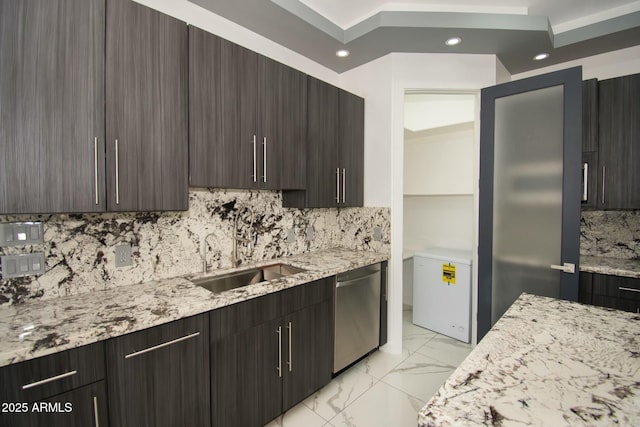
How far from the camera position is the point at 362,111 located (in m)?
2.83

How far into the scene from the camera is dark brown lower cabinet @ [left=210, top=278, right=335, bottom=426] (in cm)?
149

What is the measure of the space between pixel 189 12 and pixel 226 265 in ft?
5.94

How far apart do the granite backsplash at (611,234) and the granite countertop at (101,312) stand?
A: 112 inches

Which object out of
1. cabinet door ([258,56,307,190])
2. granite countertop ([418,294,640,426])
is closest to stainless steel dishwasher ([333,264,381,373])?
cabinet door ([258,56,307,190])

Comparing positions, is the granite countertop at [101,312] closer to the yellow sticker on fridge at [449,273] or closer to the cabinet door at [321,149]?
the cabinet door at [321,149]

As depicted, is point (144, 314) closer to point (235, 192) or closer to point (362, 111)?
point (235, 192)

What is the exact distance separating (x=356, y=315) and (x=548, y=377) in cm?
164

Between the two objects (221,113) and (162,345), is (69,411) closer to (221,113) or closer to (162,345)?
(162,345)

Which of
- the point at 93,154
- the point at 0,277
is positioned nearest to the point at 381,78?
the point at 93,154

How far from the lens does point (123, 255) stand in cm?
165

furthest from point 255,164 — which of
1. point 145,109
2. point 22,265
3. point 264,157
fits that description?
point 22,265

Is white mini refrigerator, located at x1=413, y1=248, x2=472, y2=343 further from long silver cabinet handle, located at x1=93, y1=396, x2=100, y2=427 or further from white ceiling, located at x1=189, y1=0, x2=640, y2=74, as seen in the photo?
long silver cabinet handle, located at x1=93, y1=396, x2=100, y2=427

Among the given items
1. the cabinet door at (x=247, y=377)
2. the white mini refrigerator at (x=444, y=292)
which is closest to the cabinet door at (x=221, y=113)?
the cabinet door at (x=247, y=377)

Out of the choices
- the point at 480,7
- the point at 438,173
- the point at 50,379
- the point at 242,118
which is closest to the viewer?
the point at 50,379
